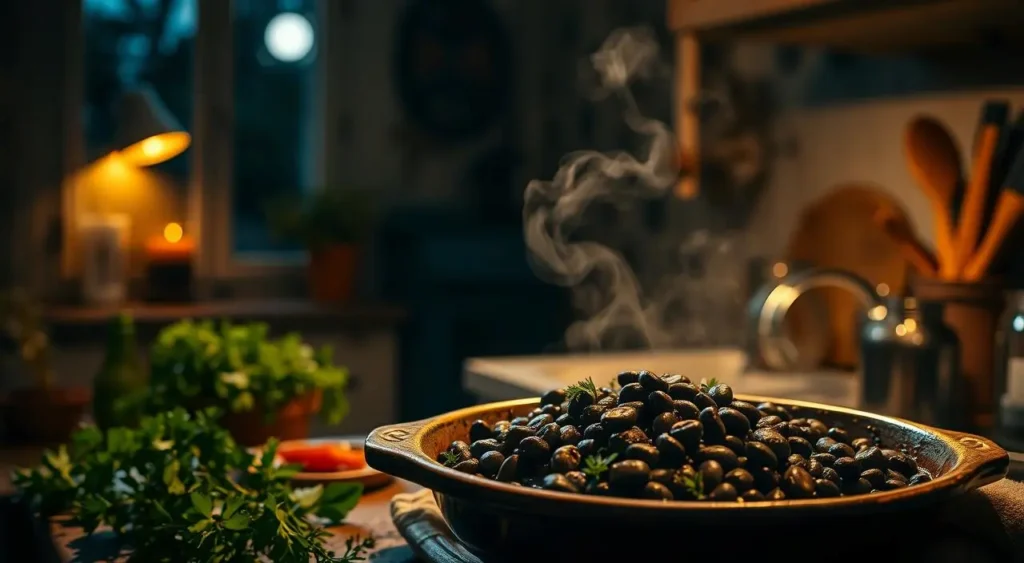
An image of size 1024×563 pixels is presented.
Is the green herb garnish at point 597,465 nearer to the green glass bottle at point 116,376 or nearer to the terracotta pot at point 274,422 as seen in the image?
the terracotta pot at point 274,422

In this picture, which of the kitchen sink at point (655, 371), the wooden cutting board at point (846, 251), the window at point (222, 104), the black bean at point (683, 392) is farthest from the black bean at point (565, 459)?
the window at point (222, 104)

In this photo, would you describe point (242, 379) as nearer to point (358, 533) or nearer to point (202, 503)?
point (358, 533)

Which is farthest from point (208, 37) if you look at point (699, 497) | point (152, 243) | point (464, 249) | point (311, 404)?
point (699, 497)

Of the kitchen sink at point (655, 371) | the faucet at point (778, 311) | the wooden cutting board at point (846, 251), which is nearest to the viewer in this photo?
the faucet at point (778, 311)

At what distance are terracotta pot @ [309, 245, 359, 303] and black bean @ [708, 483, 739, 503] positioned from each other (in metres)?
2.97

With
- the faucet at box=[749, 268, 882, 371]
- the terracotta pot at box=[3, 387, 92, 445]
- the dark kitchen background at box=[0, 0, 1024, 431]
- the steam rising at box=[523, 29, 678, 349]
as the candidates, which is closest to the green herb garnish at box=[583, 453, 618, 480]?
the faucet at box=[749, 268, 882, 371]

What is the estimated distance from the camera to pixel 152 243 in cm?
354

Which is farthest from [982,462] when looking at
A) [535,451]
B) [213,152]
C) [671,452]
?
[213,152]

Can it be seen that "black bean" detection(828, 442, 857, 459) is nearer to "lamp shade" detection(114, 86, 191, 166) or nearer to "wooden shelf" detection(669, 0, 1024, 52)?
"wooden shelf" detection(669, 0, 1024, 52)

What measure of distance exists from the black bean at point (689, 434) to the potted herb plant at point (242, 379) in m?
0.86

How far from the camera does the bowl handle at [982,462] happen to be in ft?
2.94

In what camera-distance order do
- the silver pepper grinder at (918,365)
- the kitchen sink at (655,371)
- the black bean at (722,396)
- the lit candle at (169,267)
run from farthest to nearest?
the lit candle at (169,267), the kitchen sink at (655,371), the silver pepper grinder at (918,365), the black bean at (722,396)

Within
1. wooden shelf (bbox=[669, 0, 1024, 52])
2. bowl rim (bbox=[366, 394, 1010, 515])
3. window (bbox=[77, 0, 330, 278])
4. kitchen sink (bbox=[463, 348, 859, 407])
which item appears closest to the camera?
bowl rim (bbox=[366, 394, 1010, 515])

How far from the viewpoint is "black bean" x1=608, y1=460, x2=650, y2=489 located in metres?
0.84
